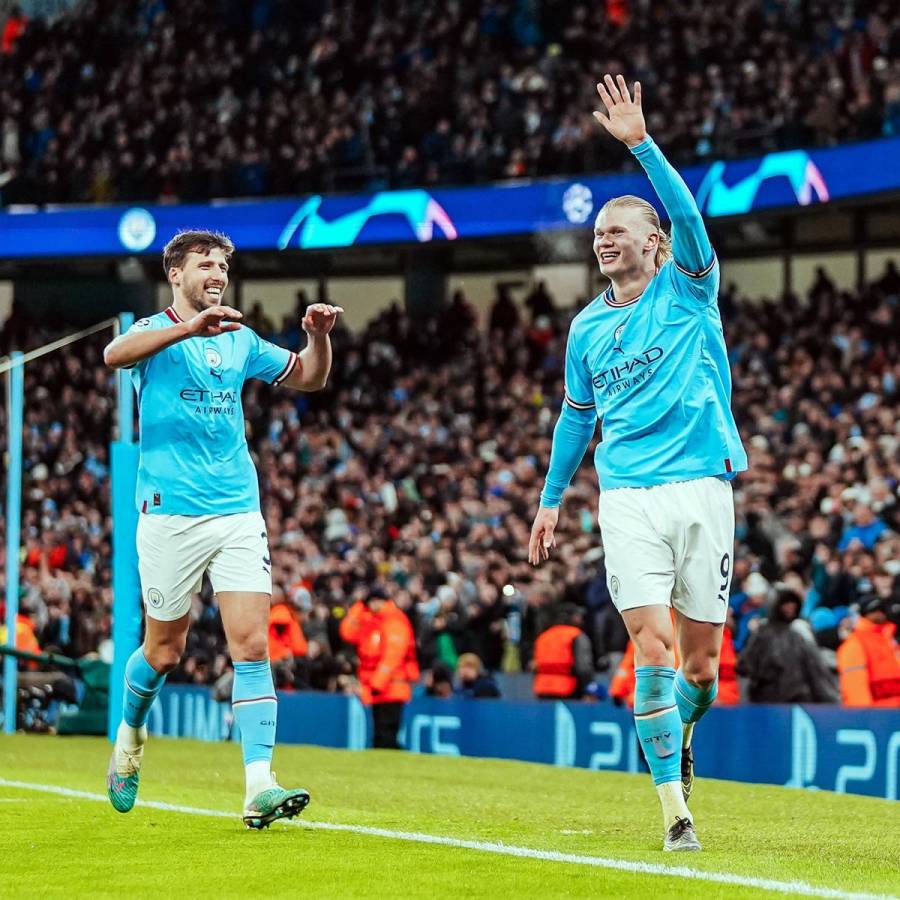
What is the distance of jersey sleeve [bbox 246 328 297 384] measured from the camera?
8.06m

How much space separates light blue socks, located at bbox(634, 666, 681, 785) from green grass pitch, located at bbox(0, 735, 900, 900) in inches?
13.2

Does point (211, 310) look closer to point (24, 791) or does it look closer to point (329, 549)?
point (24, 791)

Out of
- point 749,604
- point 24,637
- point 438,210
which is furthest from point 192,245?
point 438,210

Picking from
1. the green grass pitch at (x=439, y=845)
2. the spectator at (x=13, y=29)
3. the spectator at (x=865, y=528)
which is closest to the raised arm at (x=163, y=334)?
the green grass pitch at (x=439, y=845)

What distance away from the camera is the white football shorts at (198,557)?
7699 mm

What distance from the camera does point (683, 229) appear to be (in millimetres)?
6934

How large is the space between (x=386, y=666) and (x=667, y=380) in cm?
Result: 1079

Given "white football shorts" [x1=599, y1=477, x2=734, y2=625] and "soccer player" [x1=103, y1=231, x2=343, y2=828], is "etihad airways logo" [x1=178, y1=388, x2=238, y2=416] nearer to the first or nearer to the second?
"soccer player" [x1=103, y1=231, x2=343, y2=828]

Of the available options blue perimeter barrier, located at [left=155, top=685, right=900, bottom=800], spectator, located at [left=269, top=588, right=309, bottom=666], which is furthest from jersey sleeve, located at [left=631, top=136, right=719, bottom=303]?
spectator, located at [left=269, top=588, right=309, bottom=666]

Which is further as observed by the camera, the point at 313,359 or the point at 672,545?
the point at 313,359

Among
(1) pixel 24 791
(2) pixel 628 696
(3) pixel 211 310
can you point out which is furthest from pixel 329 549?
(3) pixel 211 310

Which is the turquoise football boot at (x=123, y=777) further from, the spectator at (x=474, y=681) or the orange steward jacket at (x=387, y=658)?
the spectator at (x=474, y=681)

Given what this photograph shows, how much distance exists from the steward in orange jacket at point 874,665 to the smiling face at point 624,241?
7.12 m

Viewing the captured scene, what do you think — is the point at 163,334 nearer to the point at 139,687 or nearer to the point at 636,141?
the point at 139,687
